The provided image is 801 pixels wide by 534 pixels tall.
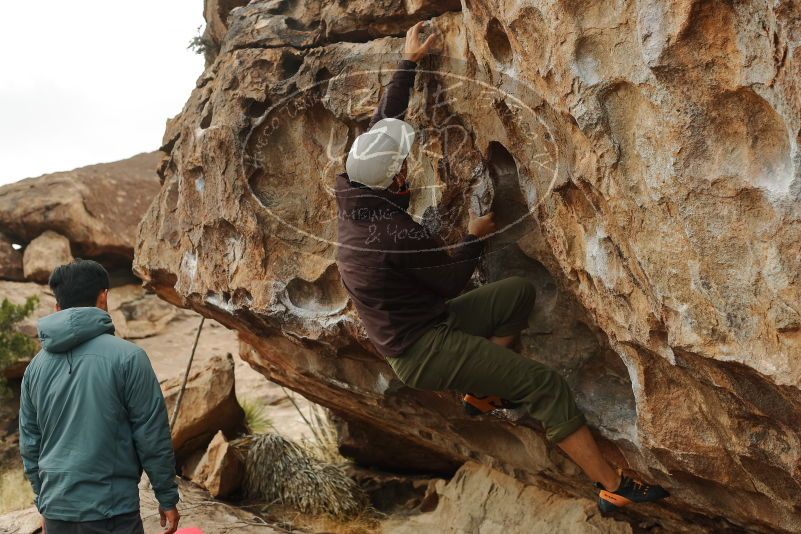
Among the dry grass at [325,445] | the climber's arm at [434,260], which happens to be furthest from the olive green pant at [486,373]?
the dry grass at [325,445]

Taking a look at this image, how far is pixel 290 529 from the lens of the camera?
612cm

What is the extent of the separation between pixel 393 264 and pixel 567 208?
0.79m

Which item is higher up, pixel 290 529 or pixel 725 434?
pixel 725 434

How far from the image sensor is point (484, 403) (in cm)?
419

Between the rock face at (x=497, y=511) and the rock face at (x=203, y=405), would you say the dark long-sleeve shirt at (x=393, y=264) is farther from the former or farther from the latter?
the rock face at (x=203, y=405)

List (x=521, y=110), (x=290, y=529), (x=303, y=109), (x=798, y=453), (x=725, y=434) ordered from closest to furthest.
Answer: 1. (x=798, y=453)
2. (x=725, y=434)
3. (x=521, y=110)
4. (x=303, y=109)
5. (x=290, y=529)

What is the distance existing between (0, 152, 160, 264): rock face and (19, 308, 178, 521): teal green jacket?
325 inches

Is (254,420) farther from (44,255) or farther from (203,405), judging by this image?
(44,255)

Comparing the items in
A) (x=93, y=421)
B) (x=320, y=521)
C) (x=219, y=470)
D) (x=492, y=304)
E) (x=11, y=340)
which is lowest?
(x=320, y=521)

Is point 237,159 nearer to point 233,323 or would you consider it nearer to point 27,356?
point 233,323

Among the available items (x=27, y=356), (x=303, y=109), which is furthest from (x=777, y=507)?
(x=27, y=356)

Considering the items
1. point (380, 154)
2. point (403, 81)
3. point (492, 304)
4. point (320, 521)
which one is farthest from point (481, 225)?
point (320, 521)

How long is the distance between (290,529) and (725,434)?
3.69 metres

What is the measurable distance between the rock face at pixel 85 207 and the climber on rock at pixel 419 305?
27.1 feet
